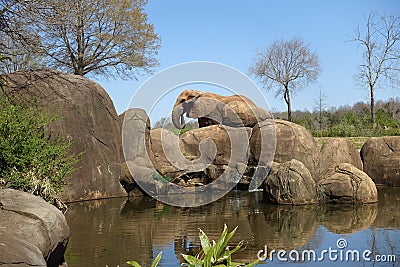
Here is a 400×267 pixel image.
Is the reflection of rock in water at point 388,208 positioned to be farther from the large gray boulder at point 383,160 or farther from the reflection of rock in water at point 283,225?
the reflection of rock in water at point 283,225

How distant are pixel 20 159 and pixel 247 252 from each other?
4696 millimetres

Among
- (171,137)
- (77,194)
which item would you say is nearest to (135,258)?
(77,194)

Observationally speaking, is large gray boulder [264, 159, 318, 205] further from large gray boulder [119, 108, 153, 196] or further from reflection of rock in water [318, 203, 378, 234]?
large gray boulder [119, 108, 153, 196]

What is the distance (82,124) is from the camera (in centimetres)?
1502

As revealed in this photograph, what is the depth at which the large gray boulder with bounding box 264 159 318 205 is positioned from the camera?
516 inches

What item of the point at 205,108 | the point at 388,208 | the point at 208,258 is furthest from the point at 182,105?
the point at 208,258

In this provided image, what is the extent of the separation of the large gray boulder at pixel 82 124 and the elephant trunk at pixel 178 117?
28.1ft

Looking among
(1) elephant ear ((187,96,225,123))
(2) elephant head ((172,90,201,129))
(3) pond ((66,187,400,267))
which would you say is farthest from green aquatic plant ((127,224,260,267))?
(2) elephant head ((172,90,201,129))

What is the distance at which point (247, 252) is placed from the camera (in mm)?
7754

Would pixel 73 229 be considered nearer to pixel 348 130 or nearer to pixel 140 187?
pixel 140 187

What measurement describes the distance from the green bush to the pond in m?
1.05

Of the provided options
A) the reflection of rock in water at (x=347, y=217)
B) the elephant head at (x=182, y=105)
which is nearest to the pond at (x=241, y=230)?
the reflection of rock in water at (x=347, y=217)

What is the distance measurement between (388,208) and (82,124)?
8.71m

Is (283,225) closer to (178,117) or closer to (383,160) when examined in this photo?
(383,160)
